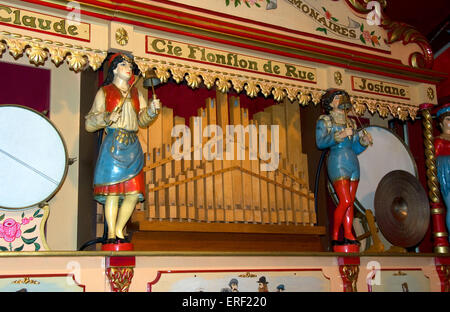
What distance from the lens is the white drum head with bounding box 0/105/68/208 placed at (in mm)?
3244

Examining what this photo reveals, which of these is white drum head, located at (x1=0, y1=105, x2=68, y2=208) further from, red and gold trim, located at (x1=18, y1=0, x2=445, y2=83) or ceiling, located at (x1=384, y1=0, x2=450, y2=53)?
ceiling, located at (x1=384, y1=0, x2=450, y2=53)

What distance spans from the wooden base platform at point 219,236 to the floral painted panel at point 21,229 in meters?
0.54

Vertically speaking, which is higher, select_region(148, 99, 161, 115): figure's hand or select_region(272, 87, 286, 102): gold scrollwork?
select_region(272, 87, 286, 102): gold scrollwork

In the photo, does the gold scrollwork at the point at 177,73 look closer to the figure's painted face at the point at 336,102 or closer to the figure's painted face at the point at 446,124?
the figure's painted face at the point at 336,102

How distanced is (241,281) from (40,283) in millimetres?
1108

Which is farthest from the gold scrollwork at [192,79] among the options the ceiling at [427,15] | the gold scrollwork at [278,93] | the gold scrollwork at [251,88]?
the ceiling at [427,15]

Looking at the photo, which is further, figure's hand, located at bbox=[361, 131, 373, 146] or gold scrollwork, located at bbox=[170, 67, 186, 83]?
figure's hand, located at bbox=[361, 131, 373, 146]

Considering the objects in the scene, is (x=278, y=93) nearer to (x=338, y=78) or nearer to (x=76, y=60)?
(x=338, y=78)

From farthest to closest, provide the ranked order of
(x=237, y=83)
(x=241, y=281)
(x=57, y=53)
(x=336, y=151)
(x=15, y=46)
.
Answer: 1. (x=336, y=151)
2. (x=237, y=83)
3. (x=241, y=281)
4. (x=57, y=53)
5. (x=15, y=46)

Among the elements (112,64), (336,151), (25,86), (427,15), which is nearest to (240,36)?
(112,64)

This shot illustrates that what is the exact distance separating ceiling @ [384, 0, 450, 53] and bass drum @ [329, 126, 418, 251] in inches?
54.8

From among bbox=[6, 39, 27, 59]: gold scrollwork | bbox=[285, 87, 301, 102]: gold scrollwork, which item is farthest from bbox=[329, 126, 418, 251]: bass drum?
bbox=[6, 39, 27, 59]: gold scrollwork

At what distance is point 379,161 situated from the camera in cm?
454
